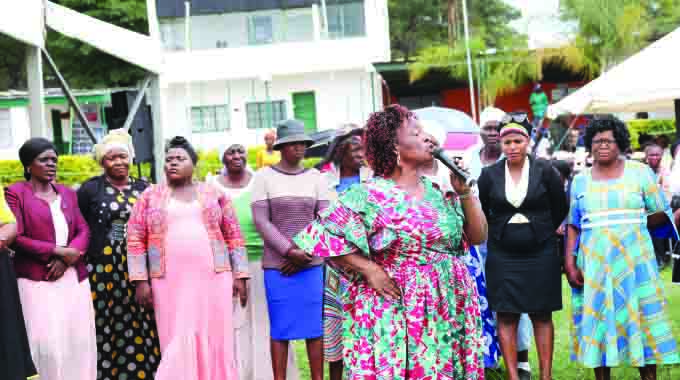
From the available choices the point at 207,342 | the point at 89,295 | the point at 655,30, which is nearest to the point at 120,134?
the point at 89,295

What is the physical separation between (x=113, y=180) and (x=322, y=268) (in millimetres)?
1817

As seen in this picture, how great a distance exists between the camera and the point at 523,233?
269 inches

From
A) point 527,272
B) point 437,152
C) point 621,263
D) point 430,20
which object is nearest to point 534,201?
point 527,272

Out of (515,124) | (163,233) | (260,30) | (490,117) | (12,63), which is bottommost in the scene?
(163,233)

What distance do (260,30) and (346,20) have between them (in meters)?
3.71

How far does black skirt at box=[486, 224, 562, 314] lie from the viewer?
22.5 ft

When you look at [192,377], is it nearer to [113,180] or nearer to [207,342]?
[207,342]

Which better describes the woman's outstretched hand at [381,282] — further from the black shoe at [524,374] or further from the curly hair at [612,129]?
the black shoe at [524,374]

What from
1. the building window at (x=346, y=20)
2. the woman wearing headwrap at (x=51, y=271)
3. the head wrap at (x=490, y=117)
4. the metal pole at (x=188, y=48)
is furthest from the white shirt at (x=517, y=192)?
the building window at (x=346, y=20)

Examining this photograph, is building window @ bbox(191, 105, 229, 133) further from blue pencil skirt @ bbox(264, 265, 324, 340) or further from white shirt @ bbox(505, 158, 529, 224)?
white shirt @ bbox(505, 158, 529, 224)

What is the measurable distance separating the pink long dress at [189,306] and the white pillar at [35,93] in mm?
3331

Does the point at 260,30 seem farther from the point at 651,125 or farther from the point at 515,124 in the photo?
the point at 515,124

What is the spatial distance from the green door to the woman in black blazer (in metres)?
30.7

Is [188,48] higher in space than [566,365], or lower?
higher
